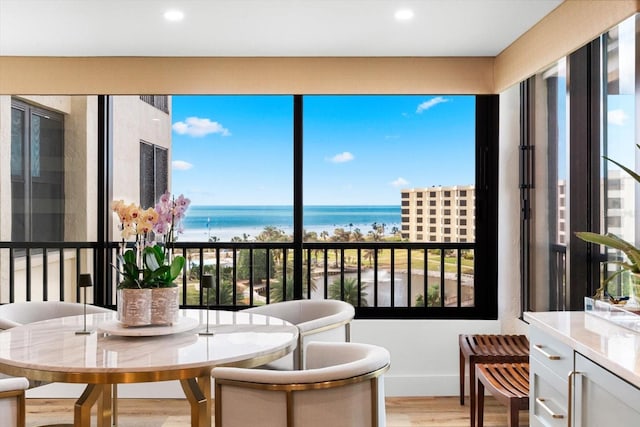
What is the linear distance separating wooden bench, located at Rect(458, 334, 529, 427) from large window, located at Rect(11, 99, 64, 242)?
3.02 metres

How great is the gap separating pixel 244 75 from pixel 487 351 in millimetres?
2483

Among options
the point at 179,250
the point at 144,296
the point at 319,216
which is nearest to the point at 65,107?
the point at 179,250

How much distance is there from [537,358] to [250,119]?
312 cm

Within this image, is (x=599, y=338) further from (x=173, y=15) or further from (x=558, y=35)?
(x=173, y=15)

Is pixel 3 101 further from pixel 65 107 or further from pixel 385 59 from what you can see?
pixel 385 59

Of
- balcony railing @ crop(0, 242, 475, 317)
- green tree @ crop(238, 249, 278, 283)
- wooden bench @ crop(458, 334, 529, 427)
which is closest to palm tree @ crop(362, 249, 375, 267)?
balcony railing @ crop(0, 242, 475, 317)

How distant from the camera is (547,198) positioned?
155 inches

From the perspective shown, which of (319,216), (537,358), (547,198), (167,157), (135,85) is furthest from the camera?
(167,157)

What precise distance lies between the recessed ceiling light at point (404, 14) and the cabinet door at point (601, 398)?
2.03m

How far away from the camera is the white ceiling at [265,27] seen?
3152 mm

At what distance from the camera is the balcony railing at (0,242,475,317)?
178 inches

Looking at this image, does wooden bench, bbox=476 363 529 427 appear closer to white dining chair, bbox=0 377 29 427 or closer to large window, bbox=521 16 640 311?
large window, bbox=521 16 640 311

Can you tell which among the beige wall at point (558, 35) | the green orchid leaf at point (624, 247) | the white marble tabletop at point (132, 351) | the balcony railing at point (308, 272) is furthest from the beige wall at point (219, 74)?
the green orchid leaf at point (624, 247)

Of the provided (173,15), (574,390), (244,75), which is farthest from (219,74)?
(574,390)
